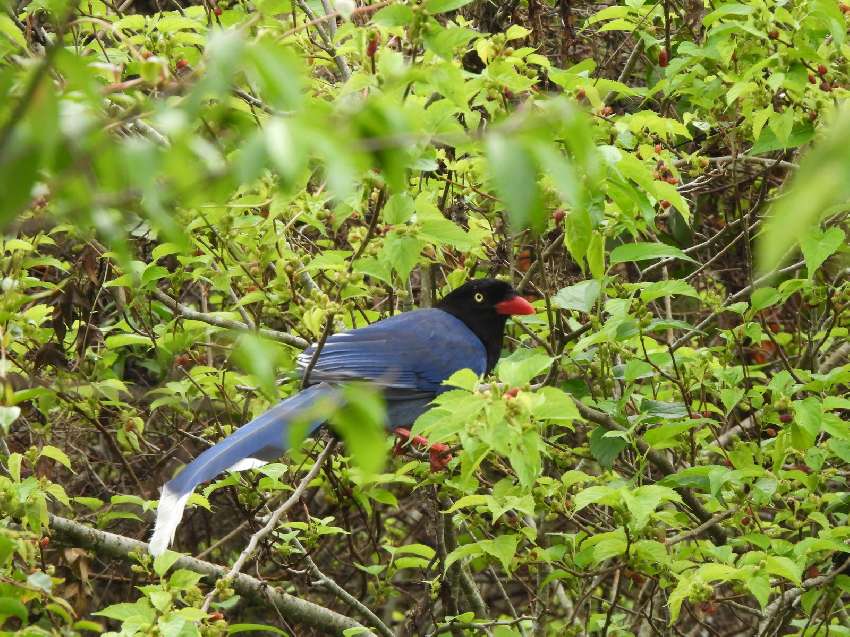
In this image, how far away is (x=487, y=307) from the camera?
613cm

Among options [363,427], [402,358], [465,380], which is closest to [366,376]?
[402,358]

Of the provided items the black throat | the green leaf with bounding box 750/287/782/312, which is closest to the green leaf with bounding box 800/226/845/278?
the green leaf with bounding box 750/287/782/312

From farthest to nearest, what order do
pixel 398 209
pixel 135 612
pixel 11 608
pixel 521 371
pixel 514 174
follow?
1. pixel 398 209
2. pixel 135 612
3. pixel 521 371
4. pixel 11 608
5. pixel 514 174

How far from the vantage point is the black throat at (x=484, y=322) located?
20.6ft

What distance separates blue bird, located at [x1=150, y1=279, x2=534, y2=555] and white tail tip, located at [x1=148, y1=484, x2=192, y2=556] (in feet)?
1.13

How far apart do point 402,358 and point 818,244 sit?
2.33m

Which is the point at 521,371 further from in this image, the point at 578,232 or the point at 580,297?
the point at 580,297

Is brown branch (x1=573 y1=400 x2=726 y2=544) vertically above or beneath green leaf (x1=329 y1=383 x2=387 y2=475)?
beneath

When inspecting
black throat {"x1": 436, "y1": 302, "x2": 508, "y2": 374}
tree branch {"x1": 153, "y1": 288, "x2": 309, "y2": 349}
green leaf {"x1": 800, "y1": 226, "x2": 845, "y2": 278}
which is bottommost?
black throat {"x1": 436, "y1": 302, "x2": 508, "y2": 374}

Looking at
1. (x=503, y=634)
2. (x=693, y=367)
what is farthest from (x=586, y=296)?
(x=503, y=634)

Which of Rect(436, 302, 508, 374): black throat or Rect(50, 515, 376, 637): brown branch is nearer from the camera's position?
Rect(50, 515, 376, 637): brown branch

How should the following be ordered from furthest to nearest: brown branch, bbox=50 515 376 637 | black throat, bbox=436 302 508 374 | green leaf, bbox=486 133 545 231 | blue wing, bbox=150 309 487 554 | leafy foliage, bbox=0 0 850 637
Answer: black throat, bbox=436 302 508 374
brown branch, bbox=50 515 376 637
blue wing, bbox=150 309 487 554
leafy foliage, bbox=0 0 850 637
green leaf, bbox=486 133 545 231

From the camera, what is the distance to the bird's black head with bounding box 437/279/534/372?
233 inches

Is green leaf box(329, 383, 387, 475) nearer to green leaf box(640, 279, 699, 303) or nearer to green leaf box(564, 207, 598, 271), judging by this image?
green leaf box(564, 207, 598, 271)
